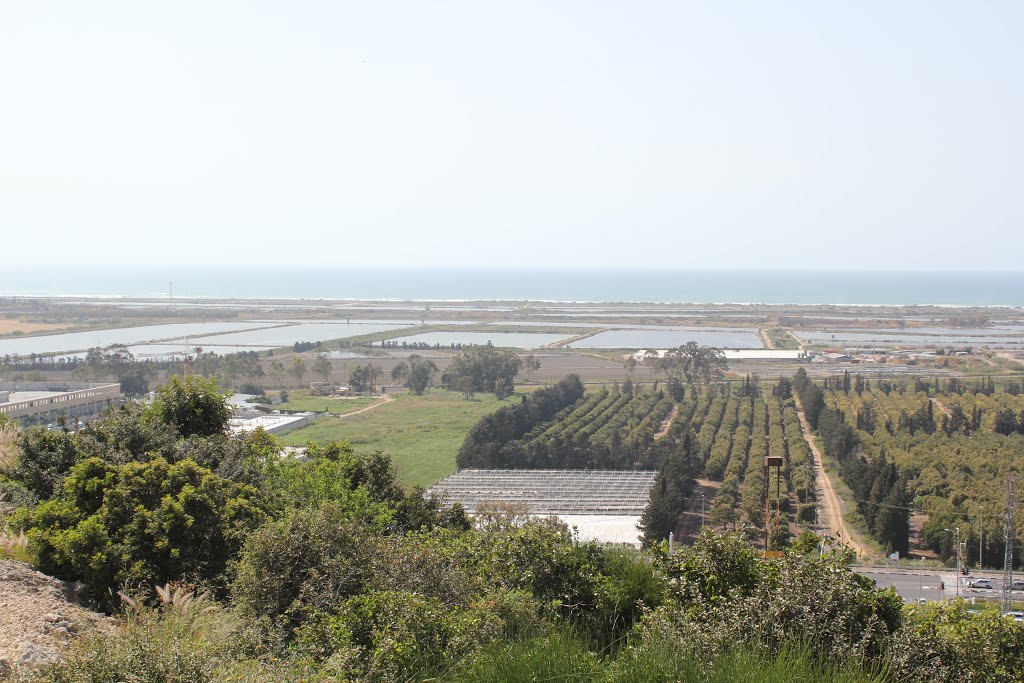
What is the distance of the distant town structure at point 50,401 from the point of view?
2297cm

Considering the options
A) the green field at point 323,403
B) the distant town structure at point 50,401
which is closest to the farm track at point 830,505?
the distant town structure at point 50,401

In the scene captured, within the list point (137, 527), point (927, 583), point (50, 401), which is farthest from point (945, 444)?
point (50, 401)

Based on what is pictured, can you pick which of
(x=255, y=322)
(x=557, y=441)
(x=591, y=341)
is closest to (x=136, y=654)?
(x=557, y=441)

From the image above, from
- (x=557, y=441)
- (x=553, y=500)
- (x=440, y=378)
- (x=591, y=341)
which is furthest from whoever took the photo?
(x=591, y=341)

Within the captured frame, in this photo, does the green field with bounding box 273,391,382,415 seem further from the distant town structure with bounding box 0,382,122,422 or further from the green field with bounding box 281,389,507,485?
the distant town structure with bounding box 0,382,122,422

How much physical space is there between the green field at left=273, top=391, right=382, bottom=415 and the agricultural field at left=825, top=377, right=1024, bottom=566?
1677cm

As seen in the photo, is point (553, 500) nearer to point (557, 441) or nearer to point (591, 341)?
point (557, 441)

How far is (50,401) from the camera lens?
24.4 metres

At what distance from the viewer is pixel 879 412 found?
30578 millimetres

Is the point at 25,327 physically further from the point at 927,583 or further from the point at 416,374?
the point at 927,583

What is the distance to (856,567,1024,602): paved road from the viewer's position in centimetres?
1387

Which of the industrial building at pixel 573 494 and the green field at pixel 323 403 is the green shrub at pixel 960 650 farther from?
the green field at pixel 323 403

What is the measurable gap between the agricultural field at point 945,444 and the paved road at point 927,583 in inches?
57.2

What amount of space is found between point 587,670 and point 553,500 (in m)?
14.2
